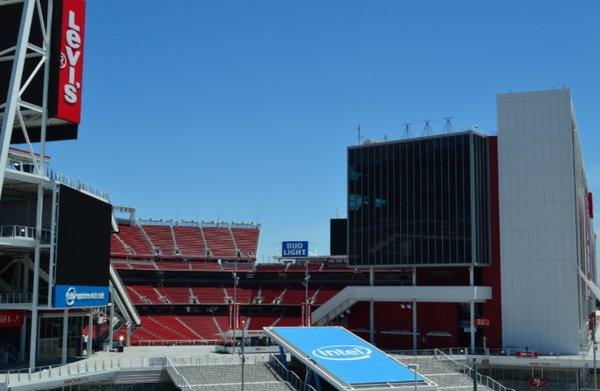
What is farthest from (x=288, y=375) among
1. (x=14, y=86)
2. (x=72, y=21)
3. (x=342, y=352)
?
(x=72, y=21)

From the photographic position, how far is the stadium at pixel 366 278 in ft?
201

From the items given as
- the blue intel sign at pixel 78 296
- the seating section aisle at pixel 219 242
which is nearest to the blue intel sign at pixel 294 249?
the seating section aisle at pixel 219 242

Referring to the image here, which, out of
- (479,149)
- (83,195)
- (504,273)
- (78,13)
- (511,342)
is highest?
(78,13)

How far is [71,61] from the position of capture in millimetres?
64562

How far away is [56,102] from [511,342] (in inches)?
1931

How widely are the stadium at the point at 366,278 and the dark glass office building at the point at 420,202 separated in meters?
0.16

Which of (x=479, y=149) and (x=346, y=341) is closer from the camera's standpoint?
(x=346, y=341)

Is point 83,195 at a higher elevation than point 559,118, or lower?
lower

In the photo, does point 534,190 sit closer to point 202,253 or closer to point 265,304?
point 265,304

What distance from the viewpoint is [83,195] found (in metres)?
64.3

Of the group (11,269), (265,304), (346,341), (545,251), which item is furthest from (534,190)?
(11,269)

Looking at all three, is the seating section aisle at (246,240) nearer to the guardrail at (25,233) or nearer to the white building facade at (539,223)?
the white building facade at (539,223)

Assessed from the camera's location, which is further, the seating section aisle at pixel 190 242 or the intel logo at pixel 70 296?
the seating section aisle at pixel 190 242

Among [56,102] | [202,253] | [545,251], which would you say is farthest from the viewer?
[202,253]
